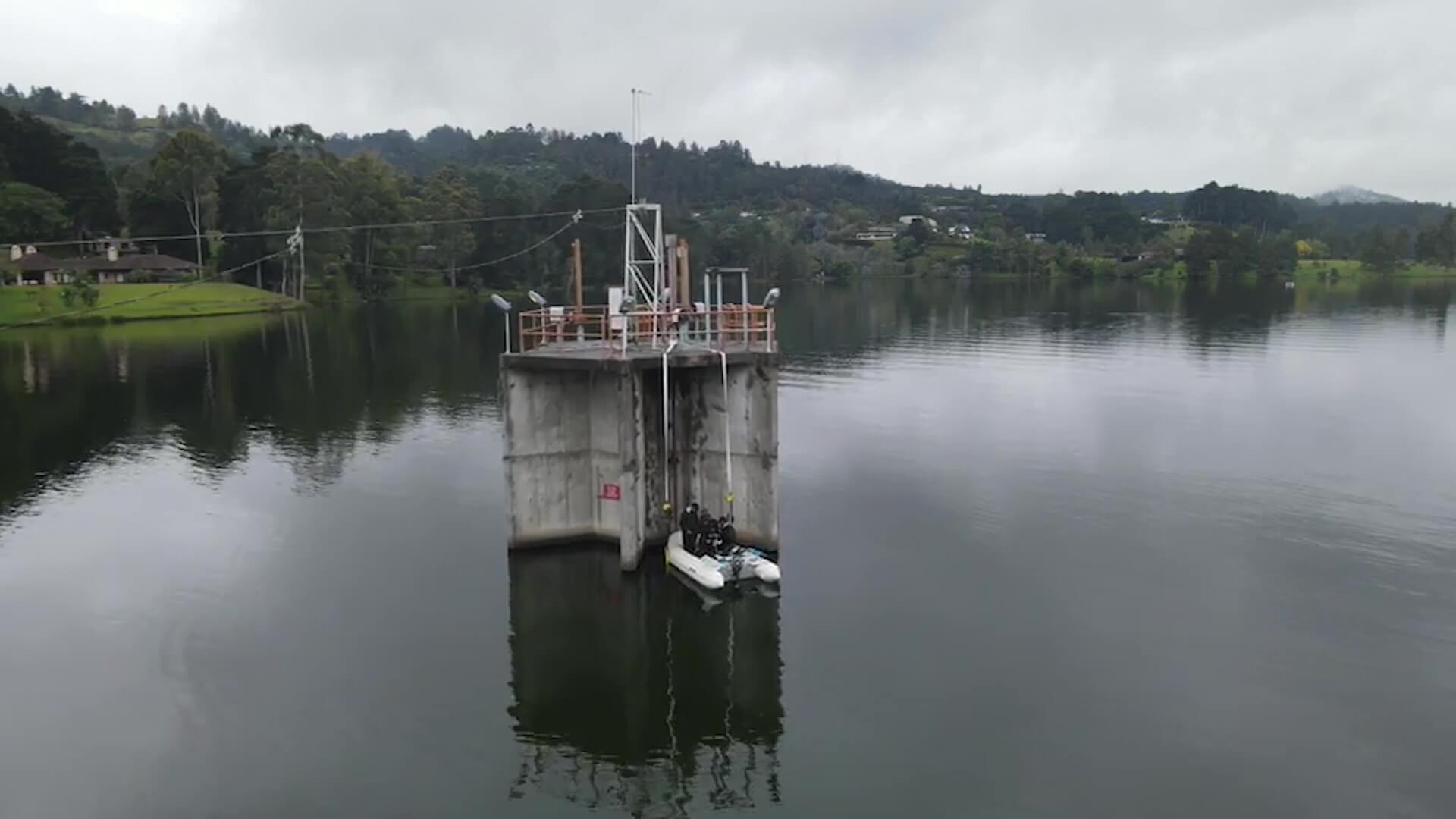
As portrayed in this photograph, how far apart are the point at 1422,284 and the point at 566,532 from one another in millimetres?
204785

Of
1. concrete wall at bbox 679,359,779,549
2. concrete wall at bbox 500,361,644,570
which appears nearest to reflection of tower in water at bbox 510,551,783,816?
concrete wall at bbox 500,361,644,570

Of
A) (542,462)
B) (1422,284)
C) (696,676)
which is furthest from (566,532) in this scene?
(1422,284)

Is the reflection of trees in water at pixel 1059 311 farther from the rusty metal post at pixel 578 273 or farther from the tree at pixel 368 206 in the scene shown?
the tree at pixel 368 206

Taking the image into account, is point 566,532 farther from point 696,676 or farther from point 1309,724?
point 1309,724

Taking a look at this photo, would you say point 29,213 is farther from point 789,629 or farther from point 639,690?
point 639,690

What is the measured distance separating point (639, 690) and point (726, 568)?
5846 mm

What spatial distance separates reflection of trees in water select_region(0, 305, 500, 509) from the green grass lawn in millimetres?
3611

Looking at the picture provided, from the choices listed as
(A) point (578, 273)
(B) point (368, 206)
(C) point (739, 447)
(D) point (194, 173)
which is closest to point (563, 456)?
(C) point (739, 447)

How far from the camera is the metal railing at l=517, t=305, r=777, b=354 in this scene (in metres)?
29.2

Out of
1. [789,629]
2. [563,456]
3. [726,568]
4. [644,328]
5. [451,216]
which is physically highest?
[451,216]

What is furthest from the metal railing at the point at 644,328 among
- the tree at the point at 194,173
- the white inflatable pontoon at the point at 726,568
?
the tree at the point at 194,173

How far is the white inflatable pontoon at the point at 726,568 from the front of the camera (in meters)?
26.8

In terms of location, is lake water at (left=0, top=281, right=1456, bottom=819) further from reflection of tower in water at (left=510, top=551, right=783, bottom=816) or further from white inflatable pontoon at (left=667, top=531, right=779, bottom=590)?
white inflatable pontoon at (left=667, top=531, right=779, bottom=590)

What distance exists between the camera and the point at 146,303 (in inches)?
4205
